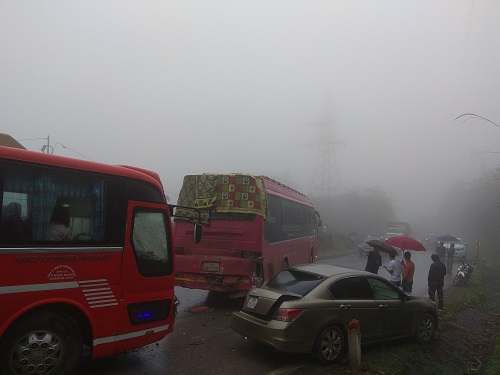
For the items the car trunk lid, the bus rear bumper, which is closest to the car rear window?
the car trunk lid

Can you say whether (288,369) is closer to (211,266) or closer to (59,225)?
(59,225)

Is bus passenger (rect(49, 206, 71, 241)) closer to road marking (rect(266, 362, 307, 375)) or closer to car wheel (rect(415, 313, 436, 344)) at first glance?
road marking (rect(266, 362, 307, 375))

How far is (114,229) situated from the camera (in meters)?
5.38

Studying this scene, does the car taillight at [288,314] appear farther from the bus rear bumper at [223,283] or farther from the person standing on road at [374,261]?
the person standing on road at [374,261]

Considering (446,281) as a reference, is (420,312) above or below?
above

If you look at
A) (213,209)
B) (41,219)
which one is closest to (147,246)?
(41,219)

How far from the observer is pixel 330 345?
624cm

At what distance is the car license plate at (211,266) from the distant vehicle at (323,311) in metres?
3.04

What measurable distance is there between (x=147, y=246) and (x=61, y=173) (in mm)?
1562

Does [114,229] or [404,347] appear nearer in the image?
[114,229]

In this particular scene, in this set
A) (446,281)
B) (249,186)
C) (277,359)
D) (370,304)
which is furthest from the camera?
(446,281)

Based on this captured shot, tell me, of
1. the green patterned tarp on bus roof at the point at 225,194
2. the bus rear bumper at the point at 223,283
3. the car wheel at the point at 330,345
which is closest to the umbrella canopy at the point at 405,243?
the green patterned tarp on bus roof at the point at 225,194

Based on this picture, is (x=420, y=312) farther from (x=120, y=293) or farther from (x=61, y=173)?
(x=61, y=173)

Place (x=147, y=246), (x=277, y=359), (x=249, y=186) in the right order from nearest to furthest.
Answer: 1. (x=147, y=246)
2. (x=277, y=359)
3. (x=249, y=186)
